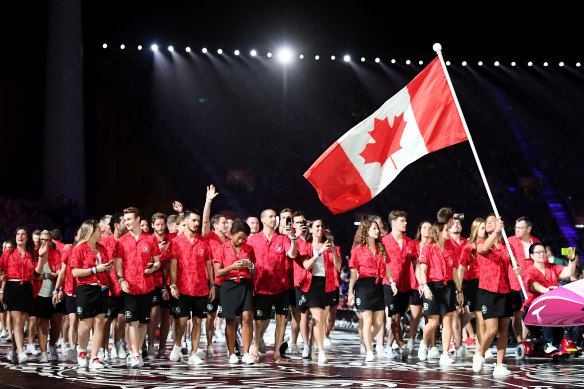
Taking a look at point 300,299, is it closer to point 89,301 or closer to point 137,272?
point 137,272

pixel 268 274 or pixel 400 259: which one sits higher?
pixel 400 259

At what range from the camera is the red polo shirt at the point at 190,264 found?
11164mm

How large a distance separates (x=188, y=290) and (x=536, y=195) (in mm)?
24435

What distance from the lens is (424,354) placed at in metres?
11.4

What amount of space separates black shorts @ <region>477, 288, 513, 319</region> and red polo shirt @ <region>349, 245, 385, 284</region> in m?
2.31

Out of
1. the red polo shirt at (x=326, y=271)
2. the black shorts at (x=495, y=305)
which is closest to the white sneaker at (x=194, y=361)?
the red polo shirt at (x=326, y=271)

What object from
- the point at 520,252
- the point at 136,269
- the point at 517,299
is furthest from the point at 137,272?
the point at 517,299

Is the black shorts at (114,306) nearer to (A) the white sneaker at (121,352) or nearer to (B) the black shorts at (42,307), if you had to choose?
(A) the white sneaker at (121,352)

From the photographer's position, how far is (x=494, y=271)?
383 inches

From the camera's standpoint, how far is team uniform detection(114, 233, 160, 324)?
35.3 feet

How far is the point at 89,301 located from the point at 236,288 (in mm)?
1891

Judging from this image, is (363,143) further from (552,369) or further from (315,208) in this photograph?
(315,208)

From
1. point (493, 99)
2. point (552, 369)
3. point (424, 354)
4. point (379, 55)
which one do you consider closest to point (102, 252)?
point (424, 354)

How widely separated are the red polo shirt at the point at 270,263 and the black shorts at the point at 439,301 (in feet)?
6.56
